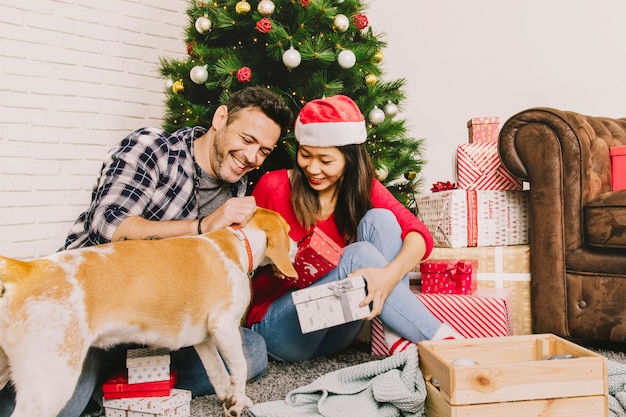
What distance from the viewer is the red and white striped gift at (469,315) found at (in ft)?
6.53

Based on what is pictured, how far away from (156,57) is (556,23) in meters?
2.47

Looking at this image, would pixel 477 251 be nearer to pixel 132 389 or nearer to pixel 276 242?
pixel 276 242

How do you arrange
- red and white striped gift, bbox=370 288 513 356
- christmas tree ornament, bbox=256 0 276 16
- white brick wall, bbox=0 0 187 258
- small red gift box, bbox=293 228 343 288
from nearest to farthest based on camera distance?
small red gift box, bbox=293 228 343 288 → red and white striped gift, bbox=370 288 513 356 → christmas tree ornament, bbox=256 0 276 16 → white brick wall, bbox=0 0 187 258

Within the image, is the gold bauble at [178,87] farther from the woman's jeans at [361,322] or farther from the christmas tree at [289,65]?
the woman's jeans at [361,322]

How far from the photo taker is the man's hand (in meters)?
1.52

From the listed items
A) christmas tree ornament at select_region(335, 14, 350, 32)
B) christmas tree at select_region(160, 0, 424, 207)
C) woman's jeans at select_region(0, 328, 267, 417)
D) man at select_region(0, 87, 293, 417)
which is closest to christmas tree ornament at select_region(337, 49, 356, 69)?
christmas tree at select_region(160, 0, 424, 207)

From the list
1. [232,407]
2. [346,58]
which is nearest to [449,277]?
[346,58]

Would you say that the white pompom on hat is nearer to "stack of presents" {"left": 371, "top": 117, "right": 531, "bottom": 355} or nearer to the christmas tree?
the christmas tree

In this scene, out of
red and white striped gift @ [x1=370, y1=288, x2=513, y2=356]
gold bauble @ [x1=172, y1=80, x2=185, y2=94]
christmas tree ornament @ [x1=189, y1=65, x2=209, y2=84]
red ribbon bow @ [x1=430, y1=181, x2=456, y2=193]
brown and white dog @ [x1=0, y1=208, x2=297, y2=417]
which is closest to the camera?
brown and white dog @ [x1=0, y1=208, x2=297, y2=417]

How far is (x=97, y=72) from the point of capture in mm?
3184

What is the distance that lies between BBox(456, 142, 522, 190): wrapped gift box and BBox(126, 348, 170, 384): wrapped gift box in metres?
1.57

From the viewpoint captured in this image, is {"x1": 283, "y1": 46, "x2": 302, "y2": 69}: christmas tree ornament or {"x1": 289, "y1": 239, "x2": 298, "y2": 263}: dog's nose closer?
{"x1": 289, "y1": 239, "x2": 298, "y2": 263}: dog's nose

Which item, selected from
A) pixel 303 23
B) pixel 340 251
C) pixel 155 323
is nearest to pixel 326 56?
pixel 303 23

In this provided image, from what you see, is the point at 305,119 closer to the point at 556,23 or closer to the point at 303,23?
the point at 303,23
